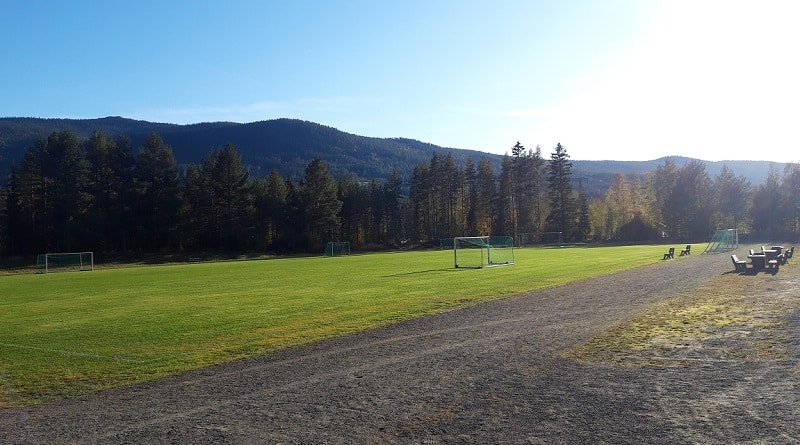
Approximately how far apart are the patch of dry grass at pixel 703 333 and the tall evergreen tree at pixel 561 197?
82091mm

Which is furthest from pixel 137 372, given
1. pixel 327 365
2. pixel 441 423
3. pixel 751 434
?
pixel 751 434

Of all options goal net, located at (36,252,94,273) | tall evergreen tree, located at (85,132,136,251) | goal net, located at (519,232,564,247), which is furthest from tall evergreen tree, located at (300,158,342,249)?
goal net, located at (36,252,94,273)

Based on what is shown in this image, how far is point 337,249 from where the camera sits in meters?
→ 86.8

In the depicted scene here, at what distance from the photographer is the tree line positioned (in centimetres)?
7431

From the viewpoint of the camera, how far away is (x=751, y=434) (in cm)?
678

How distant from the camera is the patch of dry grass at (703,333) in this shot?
11.1 m

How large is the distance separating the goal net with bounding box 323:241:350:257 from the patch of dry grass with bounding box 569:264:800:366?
215 feet

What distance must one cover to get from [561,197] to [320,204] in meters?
41.7

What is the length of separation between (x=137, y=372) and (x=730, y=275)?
87.1 feet

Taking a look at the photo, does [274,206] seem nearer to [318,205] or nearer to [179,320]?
[318,205]

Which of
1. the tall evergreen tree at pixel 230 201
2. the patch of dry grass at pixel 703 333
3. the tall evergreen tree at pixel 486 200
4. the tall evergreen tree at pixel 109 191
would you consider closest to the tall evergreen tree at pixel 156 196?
the tall evergreen tree at pixel 109 191

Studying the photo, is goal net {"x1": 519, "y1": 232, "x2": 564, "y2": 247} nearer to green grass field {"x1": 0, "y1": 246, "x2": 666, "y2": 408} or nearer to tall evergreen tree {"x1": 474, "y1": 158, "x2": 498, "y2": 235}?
tall evergreen tree {"x1": 474, "y1": 158, "x2": 498, "y2": 235}

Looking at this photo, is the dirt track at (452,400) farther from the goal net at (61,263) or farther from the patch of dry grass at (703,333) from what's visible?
the goal net at (61,263)

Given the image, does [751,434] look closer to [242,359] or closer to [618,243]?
[242,359]
